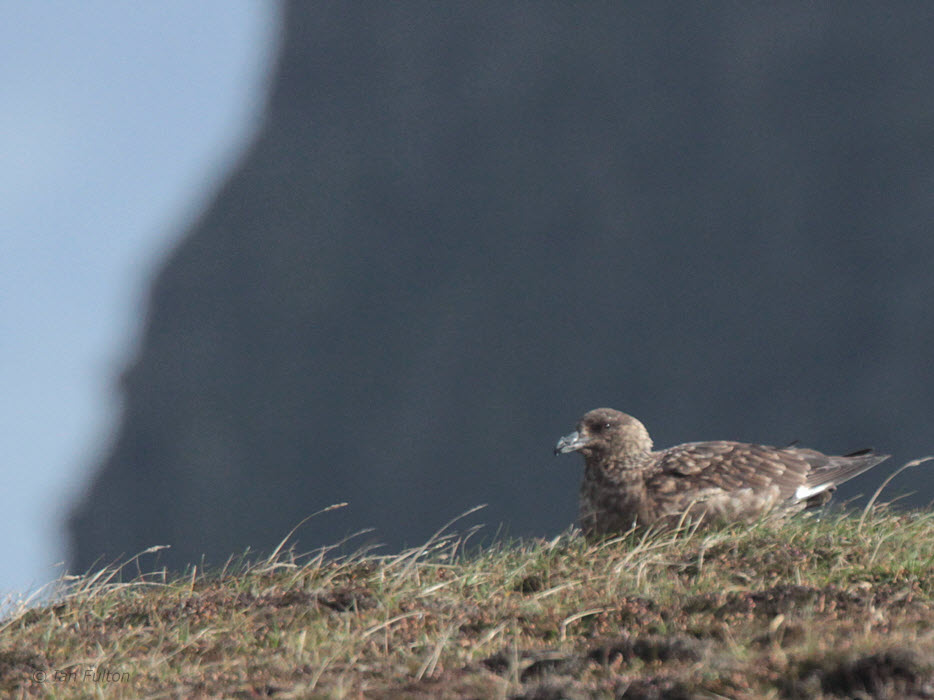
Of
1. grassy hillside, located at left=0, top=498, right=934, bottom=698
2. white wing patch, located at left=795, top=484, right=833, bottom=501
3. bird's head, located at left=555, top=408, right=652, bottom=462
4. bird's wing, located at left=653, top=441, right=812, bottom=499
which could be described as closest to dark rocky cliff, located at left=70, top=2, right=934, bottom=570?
white wing patch, located at left=795, top=484, right=833, bottom=501

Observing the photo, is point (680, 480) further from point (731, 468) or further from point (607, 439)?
point (607, 439)

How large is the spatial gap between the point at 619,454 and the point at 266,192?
61832 millimetres

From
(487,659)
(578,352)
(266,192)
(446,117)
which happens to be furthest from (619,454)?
(266,192)

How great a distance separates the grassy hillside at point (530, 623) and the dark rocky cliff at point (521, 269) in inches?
1234

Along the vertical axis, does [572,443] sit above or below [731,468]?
above

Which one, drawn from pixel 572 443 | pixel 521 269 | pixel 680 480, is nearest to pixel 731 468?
pixel 680 480

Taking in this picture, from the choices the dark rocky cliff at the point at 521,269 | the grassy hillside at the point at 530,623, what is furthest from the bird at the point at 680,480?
the dark rocky cliff at the point at 521,269

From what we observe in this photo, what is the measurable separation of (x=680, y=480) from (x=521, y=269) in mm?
50866

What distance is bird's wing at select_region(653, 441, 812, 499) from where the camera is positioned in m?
7.01

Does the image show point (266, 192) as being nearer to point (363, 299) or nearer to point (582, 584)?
point (363, 299)

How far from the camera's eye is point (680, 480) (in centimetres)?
702

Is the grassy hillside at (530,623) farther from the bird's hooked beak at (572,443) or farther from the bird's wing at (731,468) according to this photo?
the bird's hooked beak at (572,443)

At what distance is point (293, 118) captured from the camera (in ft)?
222

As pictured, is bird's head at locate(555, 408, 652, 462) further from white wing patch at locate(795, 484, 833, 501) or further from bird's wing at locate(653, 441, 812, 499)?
white wing patch at locate(795, 484, 833, 501)
